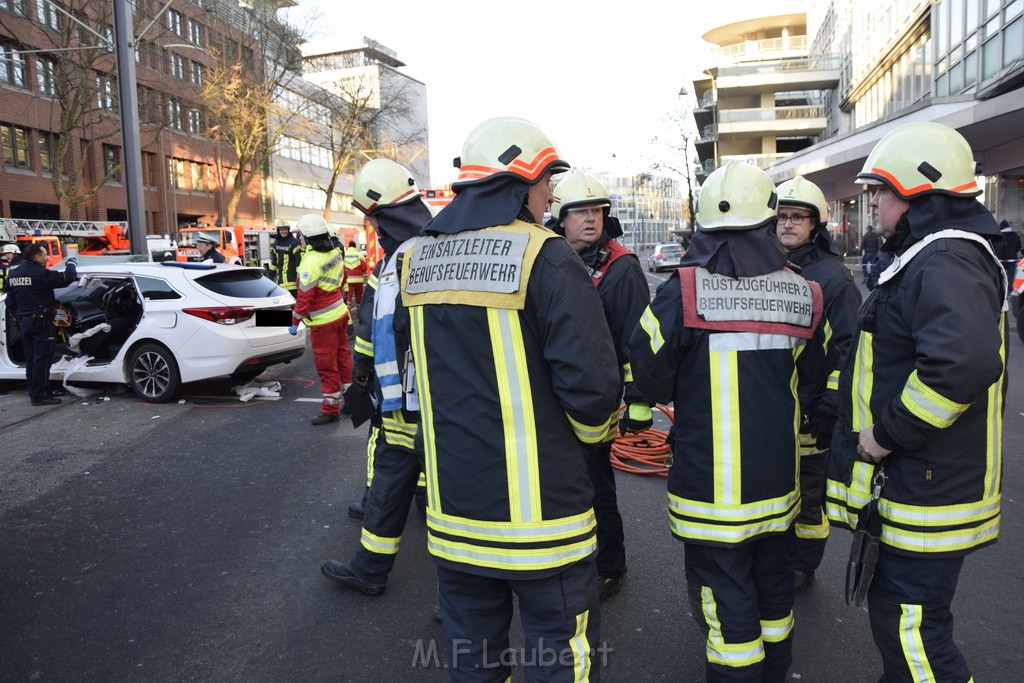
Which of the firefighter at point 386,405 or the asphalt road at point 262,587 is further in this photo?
the firefighter at point 386,405

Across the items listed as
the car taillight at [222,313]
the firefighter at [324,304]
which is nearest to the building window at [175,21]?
the car taillight at [222,313]

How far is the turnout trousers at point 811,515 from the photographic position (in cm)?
348

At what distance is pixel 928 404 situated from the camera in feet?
7.25

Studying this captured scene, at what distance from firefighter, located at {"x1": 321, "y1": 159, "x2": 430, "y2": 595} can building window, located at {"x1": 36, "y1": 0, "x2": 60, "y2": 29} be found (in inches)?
1145

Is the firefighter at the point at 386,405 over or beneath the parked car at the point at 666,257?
beneath

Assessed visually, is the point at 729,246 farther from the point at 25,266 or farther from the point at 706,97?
the point at 706,97

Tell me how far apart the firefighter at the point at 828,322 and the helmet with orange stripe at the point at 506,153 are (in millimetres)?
1440

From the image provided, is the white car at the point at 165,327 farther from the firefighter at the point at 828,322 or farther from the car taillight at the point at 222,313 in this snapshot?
the firefighter at the point at 828,322

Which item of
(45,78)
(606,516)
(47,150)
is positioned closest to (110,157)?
(47,150)

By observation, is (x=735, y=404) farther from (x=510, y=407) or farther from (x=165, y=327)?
(x=165, y=327)

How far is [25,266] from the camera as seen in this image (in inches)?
318

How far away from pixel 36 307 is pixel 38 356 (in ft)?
1.77

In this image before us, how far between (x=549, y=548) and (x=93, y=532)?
12.0 ft

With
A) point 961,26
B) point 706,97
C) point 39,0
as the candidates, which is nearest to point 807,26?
point 706,97
